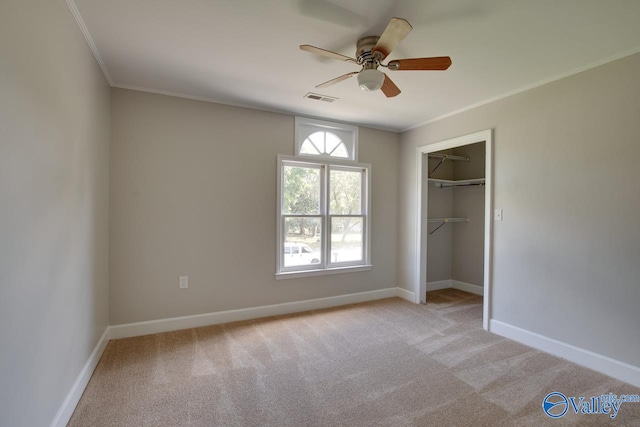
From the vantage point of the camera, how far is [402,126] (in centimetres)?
425

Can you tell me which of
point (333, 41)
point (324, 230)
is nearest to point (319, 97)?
point (333, 41)

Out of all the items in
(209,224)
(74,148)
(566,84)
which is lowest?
(209,224)

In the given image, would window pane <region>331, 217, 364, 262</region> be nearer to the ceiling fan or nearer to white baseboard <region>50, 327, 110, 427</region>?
the ceiling fan

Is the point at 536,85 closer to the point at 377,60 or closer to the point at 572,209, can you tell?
the point at 572,209

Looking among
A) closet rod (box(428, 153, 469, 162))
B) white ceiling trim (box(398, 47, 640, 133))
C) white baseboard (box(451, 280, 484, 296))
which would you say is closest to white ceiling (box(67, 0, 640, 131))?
white ceiling trim (box(398, 47, 640, 133))

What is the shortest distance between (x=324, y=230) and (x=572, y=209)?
2.59m

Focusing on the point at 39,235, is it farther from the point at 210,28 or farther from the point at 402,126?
the point at 402,126

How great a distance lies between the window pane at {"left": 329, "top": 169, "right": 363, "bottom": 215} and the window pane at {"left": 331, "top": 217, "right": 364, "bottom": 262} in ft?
0.43

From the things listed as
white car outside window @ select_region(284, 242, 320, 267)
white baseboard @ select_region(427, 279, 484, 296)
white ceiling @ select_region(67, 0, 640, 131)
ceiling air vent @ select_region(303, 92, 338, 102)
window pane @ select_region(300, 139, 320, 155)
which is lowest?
white baseboard @ select_region(427, 279, 484, 296)

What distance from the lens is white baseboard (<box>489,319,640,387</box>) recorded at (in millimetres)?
2240

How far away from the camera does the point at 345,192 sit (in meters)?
4.14

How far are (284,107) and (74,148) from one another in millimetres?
2137

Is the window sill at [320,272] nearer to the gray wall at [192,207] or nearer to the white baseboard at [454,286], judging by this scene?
the gray wall at [192,207]

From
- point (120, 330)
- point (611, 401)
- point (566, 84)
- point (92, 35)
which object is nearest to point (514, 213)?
point (566, 84)
